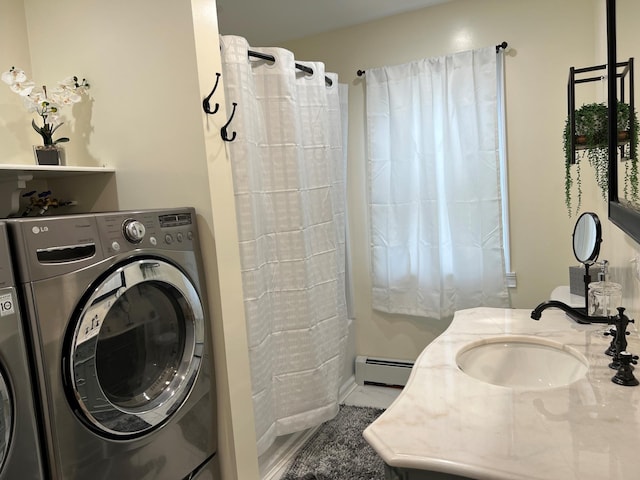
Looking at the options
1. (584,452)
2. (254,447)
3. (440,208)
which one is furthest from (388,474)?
(440,208)

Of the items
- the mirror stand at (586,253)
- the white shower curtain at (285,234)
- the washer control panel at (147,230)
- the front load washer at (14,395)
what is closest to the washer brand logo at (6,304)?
the front load washer at (14,395)

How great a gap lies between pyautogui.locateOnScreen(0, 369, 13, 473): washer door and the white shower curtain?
3.29 feet

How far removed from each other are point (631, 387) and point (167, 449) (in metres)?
1.29

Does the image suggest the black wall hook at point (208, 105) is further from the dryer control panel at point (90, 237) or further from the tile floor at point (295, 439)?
the tile floor at point (295, 439)

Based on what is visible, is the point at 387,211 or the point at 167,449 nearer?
the point at 167,449

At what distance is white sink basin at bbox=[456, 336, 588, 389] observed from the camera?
136 centimetres

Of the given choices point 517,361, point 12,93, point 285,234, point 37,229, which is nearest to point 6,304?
point 37,229

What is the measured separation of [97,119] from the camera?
1724mm

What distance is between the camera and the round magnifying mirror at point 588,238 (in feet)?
5.31

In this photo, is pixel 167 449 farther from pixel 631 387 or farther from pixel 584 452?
pixel 631 387

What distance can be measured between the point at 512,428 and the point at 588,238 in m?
1.10

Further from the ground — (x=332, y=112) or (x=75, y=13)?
(x=75, y=13)

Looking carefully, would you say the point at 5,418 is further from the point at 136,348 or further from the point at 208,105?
the point at 208,105

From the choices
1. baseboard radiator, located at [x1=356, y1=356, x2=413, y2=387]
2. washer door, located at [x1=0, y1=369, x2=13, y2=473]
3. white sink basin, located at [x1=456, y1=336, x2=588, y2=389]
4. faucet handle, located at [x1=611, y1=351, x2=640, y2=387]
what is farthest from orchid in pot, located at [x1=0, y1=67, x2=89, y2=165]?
baseboard radiator, located at [x1=356, y1=356, x2=413, y2=387]
